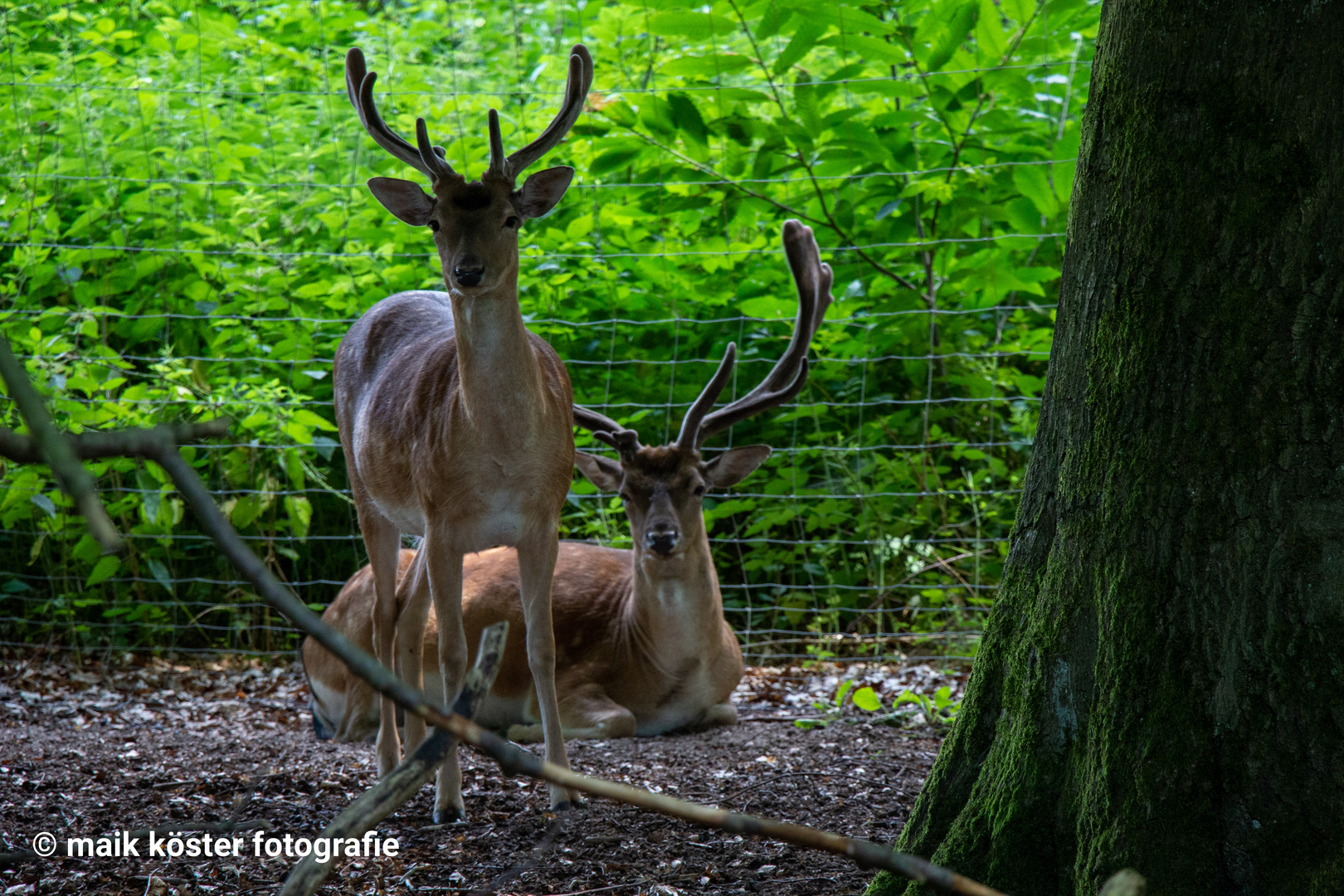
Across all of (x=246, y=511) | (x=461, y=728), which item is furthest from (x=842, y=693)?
(x=461, y=728)

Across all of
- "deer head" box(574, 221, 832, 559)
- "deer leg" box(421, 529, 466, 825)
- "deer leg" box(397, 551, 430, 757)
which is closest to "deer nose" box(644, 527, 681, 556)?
"deer head" box(574, 221, 832, 559)

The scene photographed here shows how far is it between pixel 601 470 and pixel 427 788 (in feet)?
5.54

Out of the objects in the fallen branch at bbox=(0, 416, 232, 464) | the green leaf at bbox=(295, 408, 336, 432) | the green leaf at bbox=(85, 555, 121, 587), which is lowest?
the green leaf at bbox=(85, 555, 121, 587)

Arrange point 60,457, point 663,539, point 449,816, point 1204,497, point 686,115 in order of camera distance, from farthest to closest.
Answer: point 686,115, point 663,539, point 449,816, point 1204,497, point 60,457

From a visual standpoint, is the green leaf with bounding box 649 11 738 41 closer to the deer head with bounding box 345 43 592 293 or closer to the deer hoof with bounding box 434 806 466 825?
the deer head with bounding box 345 43 592 293

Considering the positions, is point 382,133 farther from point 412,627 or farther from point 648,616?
point 648,616

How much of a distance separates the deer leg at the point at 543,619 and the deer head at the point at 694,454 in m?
1.13

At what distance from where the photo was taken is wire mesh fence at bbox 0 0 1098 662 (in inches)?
218

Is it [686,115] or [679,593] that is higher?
[686,115]

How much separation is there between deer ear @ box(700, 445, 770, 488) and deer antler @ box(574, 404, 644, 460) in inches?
12.7

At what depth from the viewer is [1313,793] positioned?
1.82 m

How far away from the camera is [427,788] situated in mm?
3752

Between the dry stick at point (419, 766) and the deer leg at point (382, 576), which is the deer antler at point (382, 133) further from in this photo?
the dry stick at point (419, 766)

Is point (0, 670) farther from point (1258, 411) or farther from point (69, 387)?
point (1258, 411)
